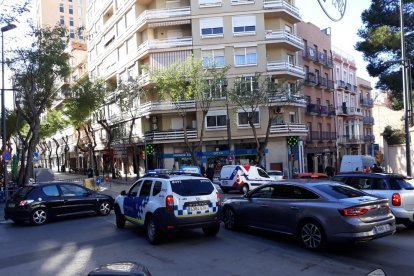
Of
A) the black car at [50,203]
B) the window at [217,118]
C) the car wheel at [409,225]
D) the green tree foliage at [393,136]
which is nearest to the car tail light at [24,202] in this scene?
the black car at [50,203]

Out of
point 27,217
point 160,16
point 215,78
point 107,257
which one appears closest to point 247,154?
point 215,78

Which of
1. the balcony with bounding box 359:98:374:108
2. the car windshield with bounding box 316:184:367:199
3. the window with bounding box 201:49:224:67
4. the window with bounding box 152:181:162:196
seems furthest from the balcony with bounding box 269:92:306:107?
the car windshield with bounding box 316:184:367:199

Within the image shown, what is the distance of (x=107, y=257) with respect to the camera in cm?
855

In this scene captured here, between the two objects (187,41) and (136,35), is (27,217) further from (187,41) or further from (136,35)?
(136,35)

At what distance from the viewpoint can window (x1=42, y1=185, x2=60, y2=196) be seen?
13.9 meters

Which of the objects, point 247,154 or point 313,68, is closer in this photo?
point 247,154

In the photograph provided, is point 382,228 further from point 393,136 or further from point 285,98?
point 393,136

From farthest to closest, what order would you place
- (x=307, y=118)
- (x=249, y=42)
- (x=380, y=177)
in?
(x=307, y=118) < (x=249, y=42) < (x=380, y=177)

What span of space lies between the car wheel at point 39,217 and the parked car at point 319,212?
23.5ft

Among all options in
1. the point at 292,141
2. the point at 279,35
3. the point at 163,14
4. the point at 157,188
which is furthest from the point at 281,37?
the point at 157,188

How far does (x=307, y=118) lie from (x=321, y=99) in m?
4.86

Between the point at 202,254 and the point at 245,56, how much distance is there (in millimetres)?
31259

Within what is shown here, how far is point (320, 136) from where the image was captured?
149ft

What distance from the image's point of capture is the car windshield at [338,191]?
8.52 meters
